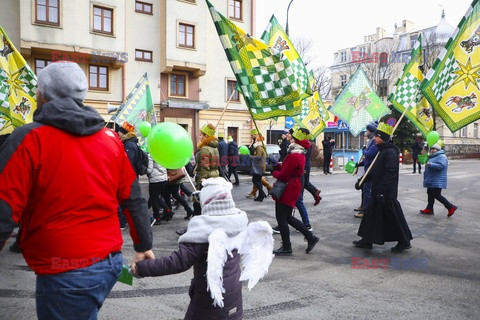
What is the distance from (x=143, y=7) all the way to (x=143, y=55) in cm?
294

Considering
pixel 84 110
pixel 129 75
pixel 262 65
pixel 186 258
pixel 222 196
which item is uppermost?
pixel 129 75

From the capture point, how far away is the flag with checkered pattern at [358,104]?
1250 cm

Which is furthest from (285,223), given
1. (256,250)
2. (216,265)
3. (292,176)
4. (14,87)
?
(14,87)

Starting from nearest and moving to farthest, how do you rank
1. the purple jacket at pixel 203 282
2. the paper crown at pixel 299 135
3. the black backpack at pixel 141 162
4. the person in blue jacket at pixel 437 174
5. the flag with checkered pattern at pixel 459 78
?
the purple jacket at pixel 203 282, the paper crown at pixel 299 135, the flag with checkered pattern at pixel 459 78, the black backpack at pixel 141 162, the person in blue jacket at pixel 437 174

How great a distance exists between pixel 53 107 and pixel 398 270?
16.5 feet

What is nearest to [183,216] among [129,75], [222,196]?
[222,196]

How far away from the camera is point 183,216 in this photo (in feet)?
30.9

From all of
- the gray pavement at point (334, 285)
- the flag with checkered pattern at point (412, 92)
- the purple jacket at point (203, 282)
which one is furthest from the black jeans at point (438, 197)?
the purple jacket at point (203, 282)

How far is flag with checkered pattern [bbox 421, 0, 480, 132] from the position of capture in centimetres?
659

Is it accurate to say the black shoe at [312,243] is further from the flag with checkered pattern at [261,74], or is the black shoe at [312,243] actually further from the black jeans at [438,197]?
the black jeans at [438,197]

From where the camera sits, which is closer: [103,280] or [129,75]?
[103,280]

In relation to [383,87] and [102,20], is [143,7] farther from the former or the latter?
[383,87]

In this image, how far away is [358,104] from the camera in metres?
12.6

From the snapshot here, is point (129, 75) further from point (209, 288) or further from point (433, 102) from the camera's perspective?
point (209, 288)
